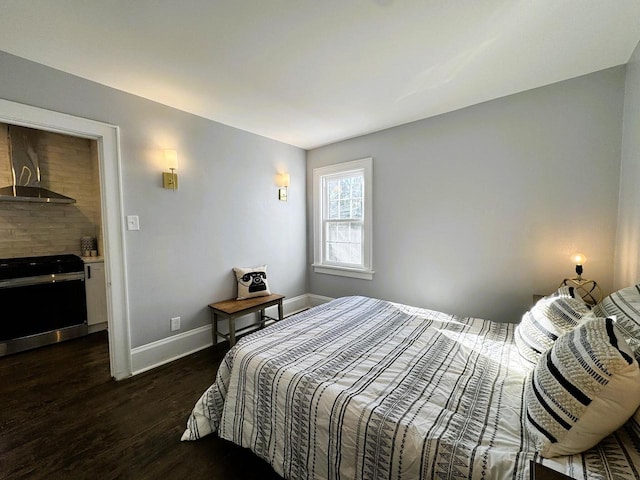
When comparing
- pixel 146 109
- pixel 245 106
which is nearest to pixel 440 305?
pixel 245 106

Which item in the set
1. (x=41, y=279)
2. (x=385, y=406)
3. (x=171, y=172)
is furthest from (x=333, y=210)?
(x=41, y=279)

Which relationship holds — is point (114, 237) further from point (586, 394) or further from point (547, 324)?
point (547, 324)

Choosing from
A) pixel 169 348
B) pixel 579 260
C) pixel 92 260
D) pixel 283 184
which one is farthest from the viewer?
pixel 283 184

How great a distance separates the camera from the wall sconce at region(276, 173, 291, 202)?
3.56m

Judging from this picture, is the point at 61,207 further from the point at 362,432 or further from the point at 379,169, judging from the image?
the point at 362,432

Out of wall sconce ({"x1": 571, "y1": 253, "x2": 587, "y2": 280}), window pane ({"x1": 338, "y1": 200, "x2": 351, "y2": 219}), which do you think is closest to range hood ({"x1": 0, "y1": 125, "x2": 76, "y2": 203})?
window pane ({"x1": 338, "y1": 200, "x2": 351, "y2": 219})

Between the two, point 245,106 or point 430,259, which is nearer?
point 245,106

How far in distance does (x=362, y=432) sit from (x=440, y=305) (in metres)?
2.15

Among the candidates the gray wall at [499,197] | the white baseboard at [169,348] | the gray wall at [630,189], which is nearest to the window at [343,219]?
the gray wall at [499,197]

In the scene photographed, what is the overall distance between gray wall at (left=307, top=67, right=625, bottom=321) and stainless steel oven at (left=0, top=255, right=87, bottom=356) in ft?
12.0

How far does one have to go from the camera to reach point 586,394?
2.78ft

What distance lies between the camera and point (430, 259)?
9.66ft

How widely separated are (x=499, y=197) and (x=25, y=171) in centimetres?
532

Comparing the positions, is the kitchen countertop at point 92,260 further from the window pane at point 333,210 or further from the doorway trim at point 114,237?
the window pane at point 333,210
